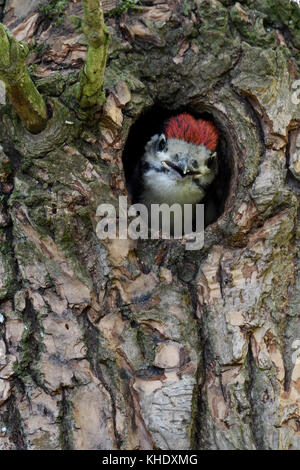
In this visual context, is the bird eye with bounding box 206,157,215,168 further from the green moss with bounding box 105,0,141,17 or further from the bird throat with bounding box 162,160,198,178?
the green moss with bounding box 105,0,141,17

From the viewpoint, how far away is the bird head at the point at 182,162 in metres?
4.13

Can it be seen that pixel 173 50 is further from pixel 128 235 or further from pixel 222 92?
pixel 128 235

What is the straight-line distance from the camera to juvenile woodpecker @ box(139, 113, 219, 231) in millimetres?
4133

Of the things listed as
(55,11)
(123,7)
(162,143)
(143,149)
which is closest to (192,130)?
(162,143)

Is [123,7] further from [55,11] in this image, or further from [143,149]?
[143,149]

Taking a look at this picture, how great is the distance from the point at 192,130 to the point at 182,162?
244mm

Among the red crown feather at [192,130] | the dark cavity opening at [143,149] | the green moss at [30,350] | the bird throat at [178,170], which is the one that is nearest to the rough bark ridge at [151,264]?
the green moss at [30,350]

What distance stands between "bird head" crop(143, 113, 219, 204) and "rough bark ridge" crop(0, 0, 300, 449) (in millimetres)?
345

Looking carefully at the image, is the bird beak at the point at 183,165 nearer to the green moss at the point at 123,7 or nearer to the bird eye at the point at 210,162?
the bird eye at the point at 210,162

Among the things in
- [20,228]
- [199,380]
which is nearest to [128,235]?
[20,228]

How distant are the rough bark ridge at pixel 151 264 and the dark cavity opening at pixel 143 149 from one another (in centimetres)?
40

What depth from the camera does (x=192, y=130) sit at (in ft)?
13.5

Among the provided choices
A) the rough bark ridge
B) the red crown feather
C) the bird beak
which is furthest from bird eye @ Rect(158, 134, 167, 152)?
the rough bark ridge

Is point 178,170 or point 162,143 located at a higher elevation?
point 162,143
